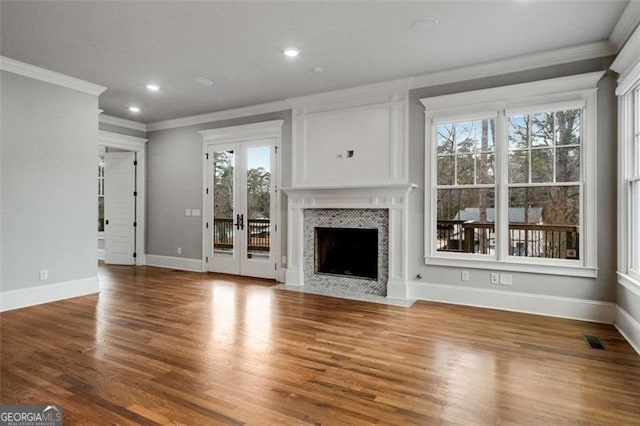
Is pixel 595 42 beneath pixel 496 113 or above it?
above

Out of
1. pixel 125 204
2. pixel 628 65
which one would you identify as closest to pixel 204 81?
pixel 125 204

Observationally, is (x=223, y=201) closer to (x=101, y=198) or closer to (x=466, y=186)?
(x=101, y=198)

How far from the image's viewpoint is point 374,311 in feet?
14.3

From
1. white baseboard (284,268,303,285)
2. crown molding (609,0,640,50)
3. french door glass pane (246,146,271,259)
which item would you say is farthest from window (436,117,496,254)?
french door glass pane (246,146,271,259)

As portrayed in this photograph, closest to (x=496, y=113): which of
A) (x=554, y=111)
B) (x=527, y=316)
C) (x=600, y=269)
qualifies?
(x=554, y=111)

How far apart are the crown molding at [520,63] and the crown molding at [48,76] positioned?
4469 millimetres

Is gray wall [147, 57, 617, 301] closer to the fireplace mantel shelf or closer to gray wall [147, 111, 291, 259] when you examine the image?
gray wall [147, 111, 291, 259]

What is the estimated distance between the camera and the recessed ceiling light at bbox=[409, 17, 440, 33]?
338 cm

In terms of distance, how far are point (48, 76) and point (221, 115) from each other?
2637 millimetres

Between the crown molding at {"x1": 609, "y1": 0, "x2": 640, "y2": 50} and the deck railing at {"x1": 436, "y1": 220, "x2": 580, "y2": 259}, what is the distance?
1.93m

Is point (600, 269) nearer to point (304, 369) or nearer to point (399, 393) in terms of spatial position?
point (399, 393)

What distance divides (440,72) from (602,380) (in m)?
3.65

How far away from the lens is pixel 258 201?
254 inches

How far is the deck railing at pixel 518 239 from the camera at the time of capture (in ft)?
13.6
